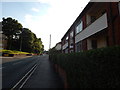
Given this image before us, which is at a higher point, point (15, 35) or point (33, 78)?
point (15, 35)

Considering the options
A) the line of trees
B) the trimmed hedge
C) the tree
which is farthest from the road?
the tree

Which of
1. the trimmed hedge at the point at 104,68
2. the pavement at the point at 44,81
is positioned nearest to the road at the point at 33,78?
the pavement at the point at 44,81

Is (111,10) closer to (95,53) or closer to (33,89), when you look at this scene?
(95,53)

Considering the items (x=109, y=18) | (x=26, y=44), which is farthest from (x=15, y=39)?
(x=109, y=18)

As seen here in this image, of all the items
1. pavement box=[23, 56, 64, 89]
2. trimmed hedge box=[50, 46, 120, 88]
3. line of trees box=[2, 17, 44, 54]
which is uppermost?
line of trees box=[2, 17, 44, 54]

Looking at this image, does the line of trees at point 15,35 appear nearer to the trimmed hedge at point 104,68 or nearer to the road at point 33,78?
the road at point 33,78

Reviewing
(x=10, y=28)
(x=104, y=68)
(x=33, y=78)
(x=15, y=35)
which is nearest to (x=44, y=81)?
(x=33, y=78)

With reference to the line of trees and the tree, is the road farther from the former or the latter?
the tree

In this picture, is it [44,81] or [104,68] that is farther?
[44,81]

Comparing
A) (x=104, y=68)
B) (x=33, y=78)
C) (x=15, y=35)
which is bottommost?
(x=33, y=78)

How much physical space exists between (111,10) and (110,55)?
6321mm

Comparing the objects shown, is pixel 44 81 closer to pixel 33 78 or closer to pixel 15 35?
pixel 33 78

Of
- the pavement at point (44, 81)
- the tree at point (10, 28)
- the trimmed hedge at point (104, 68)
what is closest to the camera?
the trimmed hedge at point (104, 68)

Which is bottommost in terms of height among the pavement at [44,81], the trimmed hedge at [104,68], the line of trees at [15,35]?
the pavement at [44,81]
